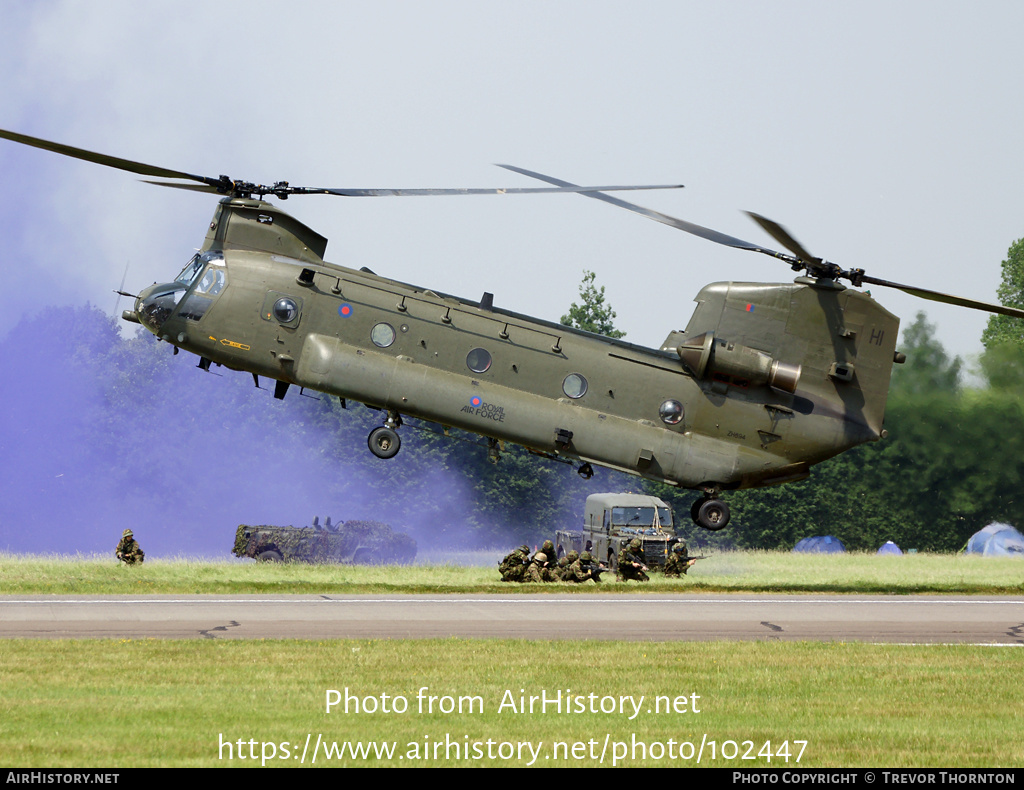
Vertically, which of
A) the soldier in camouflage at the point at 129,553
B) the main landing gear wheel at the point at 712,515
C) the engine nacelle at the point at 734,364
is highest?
the engine nacelle at the point at 734,364

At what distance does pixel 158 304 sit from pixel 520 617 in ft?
29.8

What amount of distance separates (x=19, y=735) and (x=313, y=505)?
44100 millimetres

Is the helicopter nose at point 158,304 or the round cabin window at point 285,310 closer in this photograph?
the round cabin window at point 285,310

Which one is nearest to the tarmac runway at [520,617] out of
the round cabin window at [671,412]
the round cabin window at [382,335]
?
the round cabin window at [671,412]

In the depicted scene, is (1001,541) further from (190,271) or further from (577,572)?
(190,271)

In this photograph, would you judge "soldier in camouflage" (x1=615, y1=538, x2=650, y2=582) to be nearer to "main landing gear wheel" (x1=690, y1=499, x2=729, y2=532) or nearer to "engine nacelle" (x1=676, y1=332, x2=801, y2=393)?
"main landing gear wheel" (x1=690, y1=499, x2=729, y2=532)

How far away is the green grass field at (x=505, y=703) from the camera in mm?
9633

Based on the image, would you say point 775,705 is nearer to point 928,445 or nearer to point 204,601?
point 204,601

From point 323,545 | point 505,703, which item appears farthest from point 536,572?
point 505,703

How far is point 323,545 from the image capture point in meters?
32.8

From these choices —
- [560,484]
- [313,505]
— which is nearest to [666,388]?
[313,505]

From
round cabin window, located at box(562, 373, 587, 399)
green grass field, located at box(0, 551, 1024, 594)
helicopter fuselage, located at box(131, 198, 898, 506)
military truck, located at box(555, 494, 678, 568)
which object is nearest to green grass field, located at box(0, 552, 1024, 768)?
helicopter fuselage, located at box(131, 198, 898, 506)

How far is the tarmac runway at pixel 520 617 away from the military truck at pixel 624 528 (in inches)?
281

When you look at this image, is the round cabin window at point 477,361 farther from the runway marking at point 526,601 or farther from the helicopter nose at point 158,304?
the helicopter nose at point 158,304
